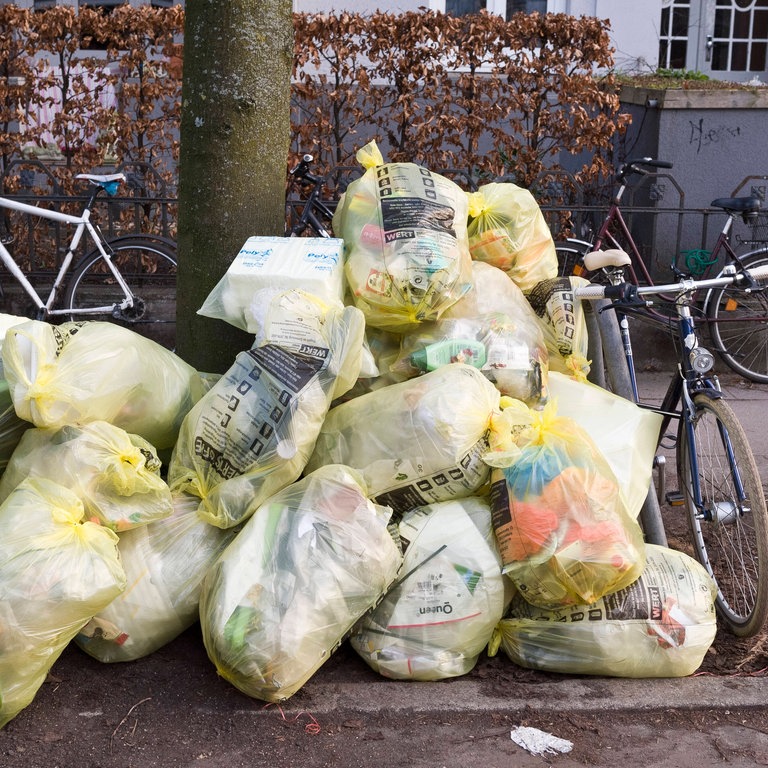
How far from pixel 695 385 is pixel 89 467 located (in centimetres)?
196

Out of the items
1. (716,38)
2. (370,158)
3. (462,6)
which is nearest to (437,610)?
(370,158)

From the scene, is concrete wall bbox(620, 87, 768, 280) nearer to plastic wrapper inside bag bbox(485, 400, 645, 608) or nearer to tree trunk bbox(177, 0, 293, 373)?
tree trunk bbox(177, 0, 293, 373)

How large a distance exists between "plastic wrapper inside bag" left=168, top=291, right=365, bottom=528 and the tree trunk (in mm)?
599

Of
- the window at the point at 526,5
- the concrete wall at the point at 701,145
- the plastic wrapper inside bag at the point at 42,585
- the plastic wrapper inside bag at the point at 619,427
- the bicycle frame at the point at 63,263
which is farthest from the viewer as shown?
the window at the point at 526,5

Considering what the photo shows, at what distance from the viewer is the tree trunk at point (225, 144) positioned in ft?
11.1

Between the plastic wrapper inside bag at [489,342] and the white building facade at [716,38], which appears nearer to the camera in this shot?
the plastic wrapper inside bag at [489,342]

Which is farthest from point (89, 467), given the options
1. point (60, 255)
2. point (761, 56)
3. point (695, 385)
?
point (761, 56)

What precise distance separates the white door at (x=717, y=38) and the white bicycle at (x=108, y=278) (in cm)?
691

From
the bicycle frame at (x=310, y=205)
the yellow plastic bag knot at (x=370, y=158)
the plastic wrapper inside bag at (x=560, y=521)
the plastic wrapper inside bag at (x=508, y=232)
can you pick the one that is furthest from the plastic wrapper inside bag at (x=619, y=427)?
the bicycle frame at (x=310, y=205)

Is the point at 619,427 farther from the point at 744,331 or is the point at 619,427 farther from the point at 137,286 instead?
the point at 137,286

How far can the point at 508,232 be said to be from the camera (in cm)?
365

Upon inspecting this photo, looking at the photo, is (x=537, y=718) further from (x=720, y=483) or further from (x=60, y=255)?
(x=60, y=255)

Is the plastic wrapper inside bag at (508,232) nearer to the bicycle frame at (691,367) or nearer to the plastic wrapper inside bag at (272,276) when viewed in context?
the bicycle frame at (691,367)

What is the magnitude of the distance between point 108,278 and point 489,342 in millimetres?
3712
